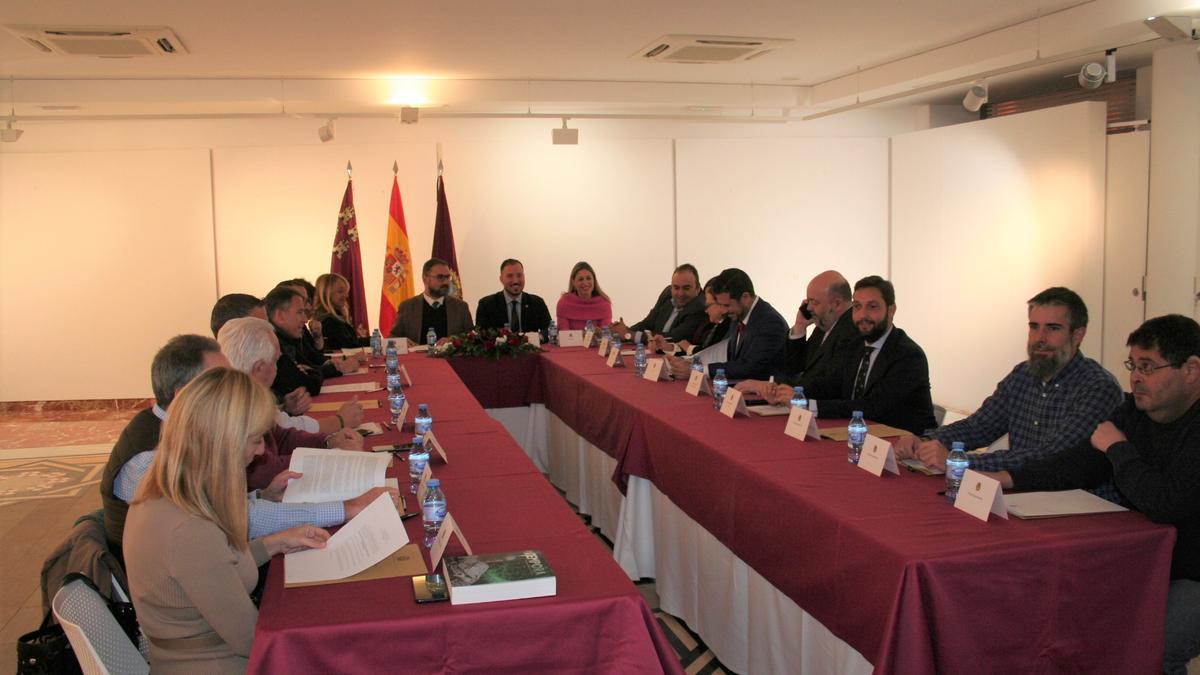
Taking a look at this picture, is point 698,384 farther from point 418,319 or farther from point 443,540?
point 418,319

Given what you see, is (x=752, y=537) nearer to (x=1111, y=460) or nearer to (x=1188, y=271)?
(x=1111, y=460)

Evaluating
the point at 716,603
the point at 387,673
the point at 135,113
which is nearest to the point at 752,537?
the point at 716,603

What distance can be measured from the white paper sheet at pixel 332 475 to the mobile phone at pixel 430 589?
0.59 m

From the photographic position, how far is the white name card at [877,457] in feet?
9.30

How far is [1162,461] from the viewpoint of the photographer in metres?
2.50

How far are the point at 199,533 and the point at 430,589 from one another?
0.48m

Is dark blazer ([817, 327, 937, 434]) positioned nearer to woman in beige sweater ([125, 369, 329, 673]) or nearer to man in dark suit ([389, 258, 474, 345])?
woman in beige sweater ([125, 369, 329, 673])

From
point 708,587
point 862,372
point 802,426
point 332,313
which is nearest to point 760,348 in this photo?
point 862,372

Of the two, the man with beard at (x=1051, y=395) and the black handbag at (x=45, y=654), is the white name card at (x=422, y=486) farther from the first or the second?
the man with beard at (x=1051, y=395)

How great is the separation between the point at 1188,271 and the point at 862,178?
159 inches

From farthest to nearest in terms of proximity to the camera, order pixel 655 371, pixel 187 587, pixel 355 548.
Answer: pixel 655 371 → pixel 355 548 → pixel 187 587

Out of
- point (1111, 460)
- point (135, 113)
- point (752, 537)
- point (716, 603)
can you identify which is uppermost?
point (135, 113)

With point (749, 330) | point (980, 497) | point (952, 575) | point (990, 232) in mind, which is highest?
point (990, 232)

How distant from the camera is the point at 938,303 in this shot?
907cm
